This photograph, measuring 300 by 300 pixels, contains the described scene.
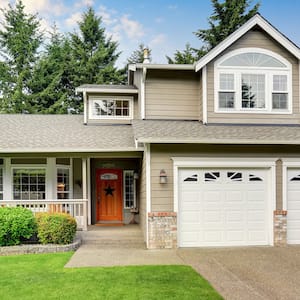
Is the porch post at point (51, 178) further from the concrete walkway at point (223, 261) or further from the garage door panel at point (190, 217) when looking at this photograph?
the garage door panel at point (190, 217)

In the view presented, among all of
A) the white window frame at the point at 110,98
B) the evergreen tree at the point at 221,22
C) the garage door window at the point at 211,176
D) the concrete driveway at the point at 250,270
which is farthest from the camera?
the evergreen tree at the point at 221,22

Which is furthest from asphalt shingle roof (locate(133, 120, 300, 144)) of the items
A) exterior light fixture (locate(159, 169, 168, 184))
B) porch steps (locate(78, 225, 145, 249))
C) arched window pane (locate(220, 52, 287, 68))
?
porch steps (locate(78, 225, 145, 249))

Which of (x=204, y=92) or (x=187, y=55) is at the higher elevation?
(x=187, y=55)

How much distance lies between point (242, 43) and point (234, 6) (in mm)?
18567

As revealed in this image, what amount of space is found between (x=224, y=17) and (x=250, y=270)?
24.9m

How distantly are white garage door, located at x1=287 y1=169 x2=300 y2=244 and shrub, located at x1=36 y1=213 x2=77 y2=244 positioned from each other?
6242mm

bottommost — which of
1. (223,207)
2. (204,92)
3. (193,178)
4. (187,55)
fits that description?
(223,207)

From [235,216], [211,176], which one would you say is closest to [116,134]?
[211,176]

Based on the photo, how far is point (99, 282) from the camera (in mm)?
6238

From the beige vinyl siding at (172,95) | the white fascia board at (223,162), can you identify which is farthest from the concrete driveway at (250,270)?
the beige vinyl siding at (172,95)

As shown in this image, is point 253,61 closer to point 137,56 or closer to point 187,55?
point 187,55

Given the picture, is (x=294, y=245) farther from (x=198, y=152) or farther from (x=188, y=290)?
(x=188, y=290)

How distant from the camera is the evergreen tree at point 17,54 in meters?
25.5

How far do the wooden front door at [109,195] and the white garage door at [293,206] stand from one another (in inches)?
249
